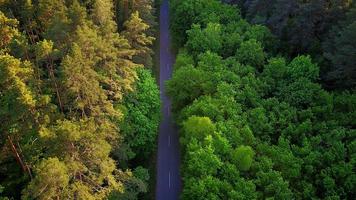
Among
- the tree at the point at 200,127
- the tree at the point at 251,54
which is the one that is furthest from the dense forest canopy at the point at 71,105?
the tree at the point at 251,54

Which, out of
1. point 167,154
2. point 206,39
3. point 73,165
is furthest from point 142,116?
point 73,165

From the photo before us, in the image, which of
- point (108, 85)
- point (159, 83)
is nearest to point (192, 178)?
point (108, 85)

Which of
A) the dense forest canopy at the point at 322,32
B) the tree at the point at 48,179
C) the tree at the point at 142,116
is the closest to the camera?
the tree at the point at 48,179

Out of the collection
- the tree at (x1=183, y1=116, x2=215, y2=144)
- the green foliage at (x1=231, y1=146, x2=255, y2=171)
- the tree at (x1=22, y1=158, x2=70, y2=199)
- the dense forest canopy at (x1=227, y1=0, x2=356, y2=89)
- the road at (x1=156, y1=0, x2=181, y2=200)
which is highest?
the dense forest canopy at (x1=227, y1=0, x2=356, y2=89)

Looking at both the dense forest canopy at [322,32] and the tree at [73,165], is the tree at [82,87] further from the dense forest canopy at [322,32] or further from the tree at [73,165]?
the dense forest canopy at [322,32]

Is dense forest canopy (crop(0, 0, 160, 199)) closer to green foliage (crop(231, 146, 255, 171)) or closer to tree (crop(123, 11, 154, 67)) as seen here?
tree (crop(123, 11, 154, 67))

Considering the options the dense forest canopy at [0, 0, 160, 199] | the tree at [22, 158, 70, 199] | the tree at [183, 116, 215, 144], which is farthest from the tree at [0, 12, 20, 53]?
the tree at [183, 116, 215, 144]
